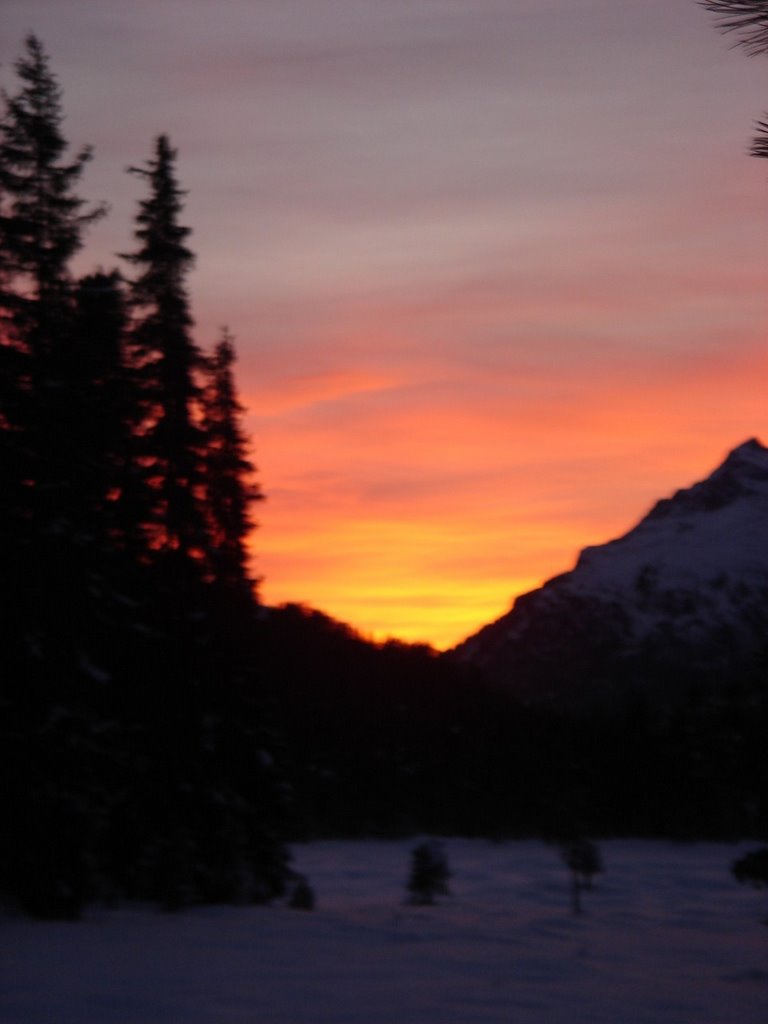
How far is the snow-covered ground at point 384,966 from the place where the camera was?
13438mm

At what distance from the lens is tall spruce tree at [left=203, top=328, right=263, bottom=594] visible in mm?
33188

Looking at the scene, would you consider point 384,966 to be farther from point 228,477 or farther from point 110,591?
point 228,477

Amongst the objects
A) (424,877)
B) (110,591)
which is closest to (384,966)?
(110,591)

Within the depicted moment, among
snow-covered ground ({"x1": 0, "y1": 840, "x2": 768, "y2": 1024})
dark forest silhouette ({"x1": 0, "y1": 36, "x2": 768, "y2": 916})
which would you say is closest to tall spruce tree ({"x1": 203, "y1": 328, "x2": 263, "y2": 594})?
dark forest silhouette ({"x1": 0, "y1": 36, "x2": 768, "y2": 916})

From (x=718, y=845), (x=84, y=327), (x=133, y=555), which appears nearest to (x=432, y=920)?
(x=133, y=555)

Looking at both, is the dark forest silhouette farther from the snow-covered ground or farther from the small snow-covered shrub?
the small snow-covered shrub

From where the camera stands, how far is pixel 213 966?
16.3m

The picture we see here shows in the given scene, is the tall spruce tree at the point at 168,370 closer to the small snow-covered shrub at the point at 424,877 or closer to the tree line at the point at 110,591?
the tree line at the point at 110,591

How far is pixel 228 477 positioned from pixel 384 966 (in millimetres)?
18764

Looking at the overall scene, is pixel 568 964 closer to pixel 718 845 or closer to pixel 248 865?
pixel 248 865

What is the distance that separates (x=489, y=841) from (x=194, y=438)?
4155cm

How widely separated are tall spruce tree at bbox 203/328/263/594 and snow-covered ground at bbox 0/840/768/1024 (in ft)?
28.6

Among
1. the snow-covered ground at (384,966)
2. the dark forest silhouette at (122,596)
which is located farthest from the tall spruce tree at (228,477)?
the snow-covered ground at (384,966)

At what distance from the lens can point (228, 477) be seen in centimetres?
3447
